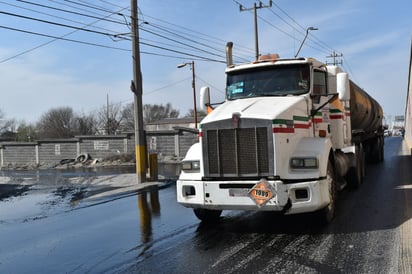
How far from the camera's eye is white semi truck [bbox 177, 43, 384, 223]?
21.7ft

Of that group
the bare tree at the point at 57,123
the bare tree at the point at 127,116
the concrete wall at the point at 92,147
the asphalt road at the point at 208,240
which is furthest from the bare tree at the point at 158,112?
the asphalt road at the point at 208,240

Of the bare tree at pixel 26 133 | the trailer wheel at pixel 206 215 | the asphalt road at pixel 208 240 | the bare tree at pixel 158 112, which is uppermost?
the bare tree at pixel 158 112

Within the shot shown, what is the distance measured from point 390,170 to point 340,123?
757cm

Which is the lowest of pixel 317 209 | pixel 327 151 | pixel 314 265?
pixel 314 265

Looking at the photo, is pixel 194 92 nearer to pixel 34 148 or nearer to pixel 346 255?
pixel 34 148

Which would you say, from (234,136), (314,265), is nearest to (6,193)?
(234,136)

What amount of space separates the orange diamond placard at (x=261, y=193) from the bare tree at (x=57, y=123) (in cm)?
8410

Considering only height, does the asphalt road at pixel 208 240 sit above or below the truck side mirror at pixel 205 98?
below

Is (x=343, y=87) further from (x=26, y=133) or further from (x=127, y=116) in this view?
(x=127, y=116)

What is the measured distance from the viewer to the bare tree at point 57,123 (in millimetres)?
87625

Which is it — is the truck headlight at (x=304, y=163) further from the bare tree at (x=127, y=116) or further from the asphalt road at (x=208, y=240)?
the bare tree at (x=127, y=116)

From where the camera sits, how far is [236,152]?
6.87 meters

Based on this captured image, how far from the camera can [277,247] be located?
6113 millimetres

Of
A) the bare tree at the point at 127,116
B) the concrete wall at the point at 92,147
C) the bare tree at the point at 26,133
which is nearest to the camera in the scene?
the concrete wall at the point at 92,147
